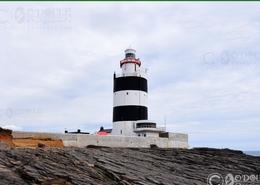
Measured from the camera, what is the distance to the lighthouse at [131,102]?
37.2 m

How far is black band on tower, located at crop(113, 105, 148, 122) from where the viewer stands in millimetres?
37875

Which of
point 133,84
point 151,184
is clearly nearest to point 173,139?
point 133,84

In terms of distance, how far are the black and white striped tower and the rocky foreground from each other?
59.4 ft

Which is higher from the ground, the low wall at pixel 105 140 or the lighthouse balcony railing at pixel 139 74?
the lighthouse balcony railing at pixel 139 74

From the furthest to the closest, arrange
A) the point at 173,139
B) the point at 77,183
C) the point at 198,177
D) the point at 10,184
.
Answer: the point at 173,139 → the point at 198,177 → the point at 77,183 → the point at 10,184

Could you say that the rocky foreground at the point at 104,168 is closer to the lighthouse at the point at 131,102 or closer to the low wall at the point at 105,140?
the low wall at the point at 105,140

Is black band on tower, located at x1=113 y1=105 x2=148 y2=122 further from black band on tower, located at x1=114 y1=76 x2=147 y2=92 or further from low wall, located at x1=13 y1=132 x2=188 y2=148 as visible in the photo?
low wall, located at x1=13 y1=132 x2=188 y2=148

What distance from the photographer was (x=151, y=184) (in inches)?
517

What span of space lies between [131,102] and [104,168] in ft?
80.0

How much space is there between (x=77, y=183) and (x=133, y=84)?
27.5 m

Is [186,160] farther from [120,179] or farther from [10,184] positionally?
[10,184]

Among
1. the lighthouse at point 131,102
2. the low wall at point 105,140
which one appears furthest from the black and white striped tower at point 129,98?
the low wall at point 105,140

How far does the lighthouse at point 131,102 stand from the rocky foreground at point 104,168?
17371 millimetres

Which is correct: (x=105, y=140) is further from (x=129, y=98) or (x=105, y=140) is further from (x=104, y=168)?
(x=104, y=168)
